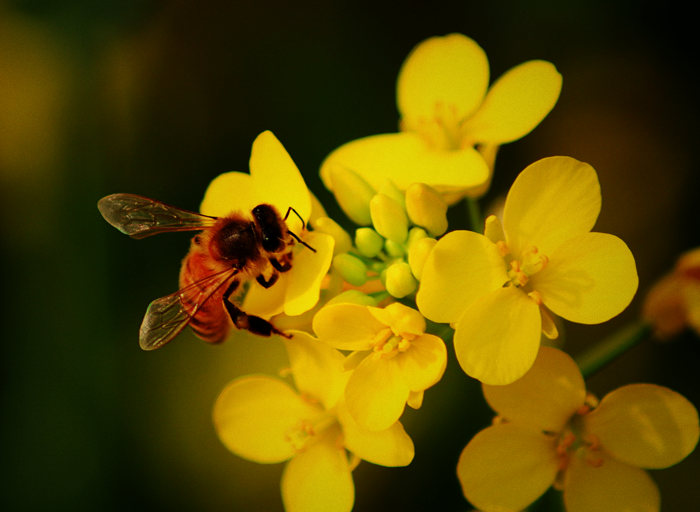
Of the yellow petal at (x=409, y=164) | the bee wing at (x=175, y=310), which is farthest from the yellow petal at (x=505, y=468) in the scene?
the bee wing at (x=175, y=310)

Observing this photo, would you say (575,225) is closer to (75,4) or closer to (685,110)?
(685,110)

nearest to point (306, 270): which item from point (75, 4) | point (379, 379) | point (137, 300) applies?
point (379, 379)

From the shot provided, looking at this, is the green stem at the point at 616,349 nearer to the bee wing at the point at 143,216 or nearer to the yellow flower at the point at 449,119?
the yellow flower at the point at 449,119

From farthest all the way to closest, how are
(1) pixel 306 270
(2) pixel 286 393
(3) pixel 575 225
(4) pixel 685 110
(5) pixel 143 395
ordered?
(4) pixel 685 110 < (5) pixel 143 395 < (2) pixel 286 393 < (1) pixel 306 270 < (3) pixel 575 225

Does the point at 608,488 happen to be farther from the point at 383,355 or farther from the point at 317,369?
the point at 317,369

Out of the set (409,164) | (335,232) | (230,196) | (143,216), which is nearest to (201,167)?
(143,216)

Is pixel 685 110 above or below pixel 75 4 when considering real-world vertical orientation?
below

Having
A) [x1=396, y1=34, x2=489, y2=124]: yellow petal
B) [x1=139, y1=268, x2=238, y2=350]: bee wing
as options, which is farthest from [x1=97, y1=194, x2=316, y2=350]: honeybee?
[x1=396, y1=34, x2=489, y2=124]: yellow petal

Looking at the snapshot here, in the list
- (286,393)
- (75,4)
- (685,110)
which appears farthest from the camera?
(685,110)
